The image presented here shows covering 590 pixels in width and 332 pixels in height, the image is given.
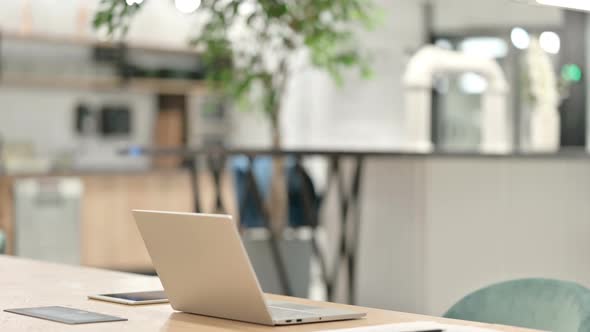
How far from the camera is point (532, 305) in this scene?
2131 mm

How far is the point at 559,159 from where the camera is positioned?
15.9 ft

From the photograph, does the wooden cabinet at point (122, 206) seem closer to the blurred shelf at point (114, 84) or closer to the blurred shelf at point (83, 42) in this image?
the blurred shelf at point (114, 84)

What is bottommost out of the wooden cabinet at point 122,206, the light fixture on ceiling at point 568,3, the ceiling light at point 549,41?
the wooden cabinet at point 122,206

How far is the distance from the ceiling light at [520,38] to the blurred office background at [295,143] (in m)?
0.02

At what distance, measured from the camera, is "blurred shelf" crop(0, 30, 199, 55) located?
845 cm

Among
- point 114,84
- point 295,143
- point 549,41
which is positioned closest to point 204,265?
point 549,41

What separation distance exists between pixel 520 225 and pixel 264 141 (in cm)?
563

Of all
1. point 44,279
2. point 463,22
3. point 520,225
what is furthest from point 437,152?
point 463,22

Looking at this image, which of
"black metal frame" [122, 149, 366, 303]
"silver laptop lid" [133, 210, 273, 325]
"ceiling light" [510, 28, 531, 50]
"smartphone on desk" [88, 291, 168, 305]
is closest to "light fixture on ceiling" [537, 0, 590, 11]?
"silver laptop lid" [133, 210, 273, 325]

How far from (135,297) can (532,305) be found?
81 cm

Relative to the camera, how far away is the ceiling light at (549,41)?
7.89m

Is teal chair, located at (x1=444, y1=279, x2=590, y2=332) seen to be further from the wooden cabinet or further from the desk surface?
the wooden cabinet

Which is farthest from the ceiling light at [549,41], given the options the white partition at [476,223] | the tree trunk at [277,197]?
the white partition at [476,223]

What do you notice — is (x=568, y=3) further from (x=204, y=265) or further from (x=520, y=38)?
(x=520, y=38)
